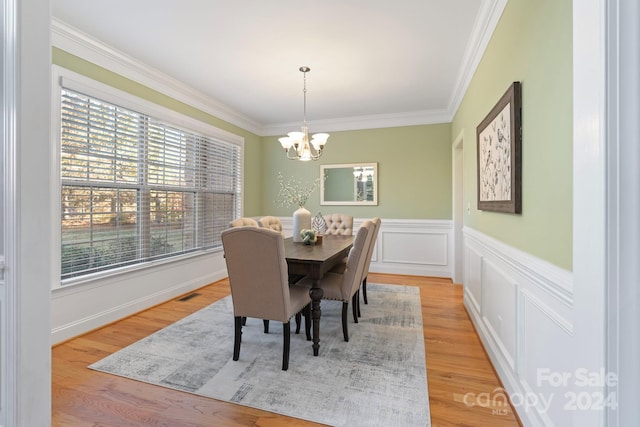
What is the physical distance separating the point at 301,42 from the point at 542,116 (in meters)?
2.07

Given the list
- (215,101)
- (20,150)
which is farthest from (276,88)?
(20,150)

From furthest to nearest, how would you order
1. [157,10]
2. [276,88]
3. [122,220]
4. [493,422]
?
[276,88] < [122,220] < [157,10] < [493,422]

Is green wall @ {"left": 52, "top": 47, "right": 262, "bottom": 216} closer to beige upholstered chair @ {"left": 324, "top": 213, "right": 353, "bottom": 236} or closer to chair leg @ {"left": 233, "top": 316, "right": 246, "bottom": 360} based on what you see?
beige upholstered chair @ {"left": 324, "top": 213, "right": 353, "bottom": 236}

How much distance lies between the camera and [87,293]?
8.67 feet

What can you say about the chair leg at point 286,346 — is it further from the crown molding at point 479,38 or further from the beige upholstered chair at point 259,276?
the crown molding at point 479,38

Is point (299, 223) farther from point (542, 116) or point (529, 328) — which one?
point (542, 116)

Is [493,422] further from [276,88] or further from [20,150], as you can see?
[276,88]

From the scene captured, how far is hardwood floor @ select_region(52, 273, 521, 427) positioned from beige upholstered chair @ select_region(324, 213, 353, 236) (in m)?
1.64

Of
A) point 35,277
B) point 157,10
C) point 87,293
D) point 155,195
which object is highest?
point 157,10

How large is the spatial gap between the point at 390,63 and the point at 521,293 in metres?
2.49

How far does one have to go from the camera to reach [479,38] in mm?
2420

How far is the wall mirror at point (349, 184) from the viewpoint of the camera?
4.94m

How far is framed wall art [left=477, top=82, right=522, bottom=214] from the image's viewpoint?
166cm

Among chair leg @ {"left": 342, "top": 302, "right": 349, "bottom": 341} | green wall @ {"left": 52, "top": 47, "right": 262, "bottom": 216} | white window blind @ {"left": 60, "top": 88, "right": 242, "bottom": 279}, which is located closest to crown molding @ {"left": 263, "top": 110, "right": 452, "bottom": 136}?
green wall @ {"left": 52, "top": 47, "right": 262, "bottom": 216}
